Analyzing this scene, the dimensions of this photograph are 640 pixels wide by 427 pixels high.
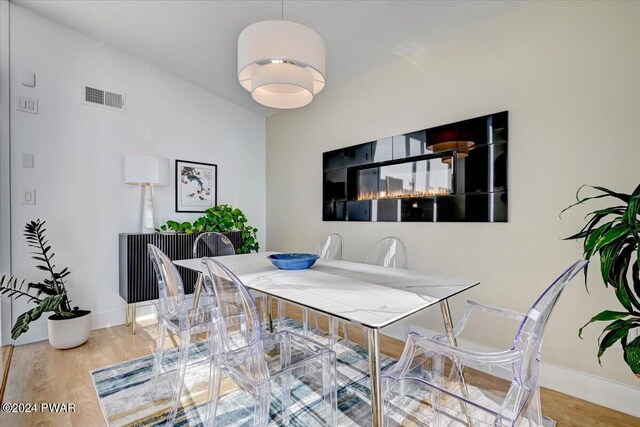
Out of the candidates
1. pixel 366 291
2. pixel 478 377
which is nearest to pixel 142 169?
pixel 366 291

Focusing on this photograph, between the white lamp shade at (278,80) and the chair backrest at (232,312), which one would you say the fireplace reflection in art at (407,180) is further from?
the chair backrest at (232,312)

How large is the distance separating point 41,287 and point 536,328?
10.9 feet

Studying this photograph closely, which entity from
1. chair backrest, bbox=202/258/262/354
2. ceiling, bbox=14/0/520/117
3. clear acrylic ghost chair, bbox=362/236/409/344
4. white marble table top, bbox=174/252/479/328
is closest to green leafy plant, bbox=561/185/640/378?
white marble table top, bbox=174/252/479/328

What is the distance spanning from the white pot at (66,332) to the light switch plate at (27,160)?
133 cm

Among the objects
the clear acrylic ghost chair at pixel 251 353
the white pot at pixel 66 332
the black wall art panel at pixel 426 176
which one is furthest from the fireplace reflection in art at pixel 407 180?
the white pot at pixel 66 332

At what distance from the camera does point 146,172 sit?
3.03m

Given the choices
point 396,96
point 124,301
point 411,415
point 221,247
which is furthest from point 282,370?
point 124,301

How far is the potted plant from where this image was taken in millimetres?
2459

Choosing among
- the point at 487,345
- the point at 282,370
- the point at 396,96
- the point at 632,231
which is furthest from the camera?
the point at 396,96

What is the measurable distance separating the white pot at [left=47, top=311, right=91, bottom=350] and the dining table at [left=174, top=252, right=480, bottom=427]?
128cm

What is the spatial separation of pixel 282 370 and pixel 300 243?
2450 millimetres

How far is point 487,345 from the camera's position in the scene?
2242mm

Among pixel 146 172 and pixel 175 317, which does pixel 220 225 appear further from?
pixel 175 317

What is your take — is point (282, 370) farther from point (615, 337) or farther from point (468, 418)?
point (615, 337)
